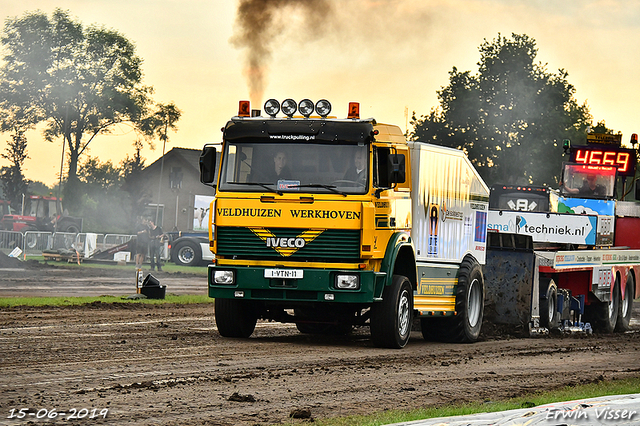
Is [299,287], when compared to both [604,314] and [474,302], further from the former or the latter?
[604,314]

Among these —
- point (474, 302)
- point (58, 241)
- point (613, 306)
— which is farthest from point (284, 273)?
point (58, 241)

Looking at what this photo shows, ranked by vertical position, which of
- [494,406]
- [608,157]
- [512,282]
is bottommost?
[494,406]

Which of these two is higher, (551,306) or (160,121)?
(160,121)

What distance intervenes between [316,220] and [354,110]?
5.88 feet

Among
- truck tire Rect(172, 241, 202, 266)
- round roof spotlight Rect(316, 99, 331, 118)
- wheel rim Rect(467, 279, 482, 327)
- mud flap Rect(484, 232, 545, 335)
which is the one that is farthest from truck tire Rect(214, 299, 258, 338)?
truck tire Rect(172, 241, 202, 266)

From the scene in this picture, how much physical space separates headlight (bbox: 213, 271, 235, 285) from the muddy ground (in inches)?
34.0

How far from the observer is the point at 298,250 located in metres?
12.4

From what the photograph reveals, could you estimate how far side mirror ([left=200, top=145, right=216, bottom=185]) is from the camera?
42.2ft

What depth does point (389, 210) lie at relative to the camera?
12.6m

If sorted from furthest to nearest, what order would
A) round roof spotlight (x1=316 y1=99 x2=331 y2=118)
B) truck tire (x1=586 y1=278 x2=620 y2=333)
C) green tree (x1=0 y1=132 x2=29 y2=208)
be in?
1. green tree (x1=0 y1=132 x2=29 y2=208)
2. truck tire (x1=586 y1=278 x2=620 y2=333)
3. round roof spotlight (x1=316 y1=99 x2=331 y2=118)

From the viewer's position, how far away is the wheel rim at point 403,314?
43.3 ft

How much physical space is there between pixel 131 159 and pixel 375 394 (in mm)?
62304

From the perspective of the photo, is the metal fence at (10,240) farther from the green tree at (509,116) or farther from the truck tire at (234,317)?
the green tree at (509,116)

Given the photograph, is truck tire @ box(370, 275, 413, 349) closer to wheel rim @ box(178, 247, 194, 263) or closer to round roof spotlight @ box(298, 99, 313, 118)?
round roof spotlight @ box(298, 99, 313, 118)
